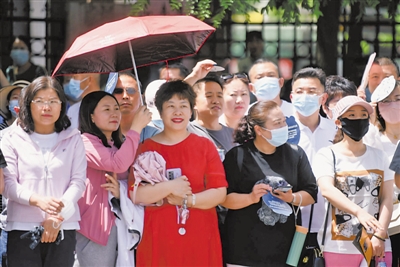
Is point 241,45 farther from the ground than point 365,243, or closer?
farther from the ground

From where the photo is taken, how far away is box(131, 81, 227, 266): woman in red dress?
5.93 m

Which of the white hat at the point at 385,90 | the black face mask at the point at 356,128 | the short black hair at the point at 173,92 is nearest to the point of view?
the short black hair at the point at 173,92

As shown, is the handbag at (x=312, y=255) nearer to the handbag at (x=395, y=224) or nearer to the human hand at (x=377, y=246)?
the human hand at (x=377, y=246)

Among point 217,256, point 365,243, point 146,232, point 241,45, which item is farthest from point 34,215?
point 241,45

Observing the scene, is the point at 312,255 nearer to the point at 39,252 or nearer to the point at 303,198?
the point at 303,198

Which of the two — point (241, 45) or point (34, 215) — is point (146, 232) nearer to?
point (34, 215)

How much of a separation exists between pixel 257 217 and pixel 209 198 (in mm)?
427

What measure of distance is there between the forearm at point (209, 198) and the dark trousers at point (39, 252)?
939mm

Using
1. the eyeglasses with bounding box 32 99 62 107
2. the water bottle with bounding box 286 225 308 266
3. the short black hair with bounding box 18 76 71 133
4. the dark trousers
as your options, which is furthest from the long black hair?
the water bottle with bounding box 286 225 308 266

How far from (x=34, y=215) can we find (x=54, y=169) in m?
0.36

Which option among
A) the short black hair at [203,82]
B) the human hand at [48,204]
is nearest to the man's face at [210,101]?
the short black hair at [203,82]

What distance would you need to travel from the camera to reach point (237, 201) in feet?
19.9

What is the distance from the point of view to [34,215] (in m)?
5.84

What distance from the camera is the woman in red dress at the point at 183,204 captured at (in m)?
5.93
